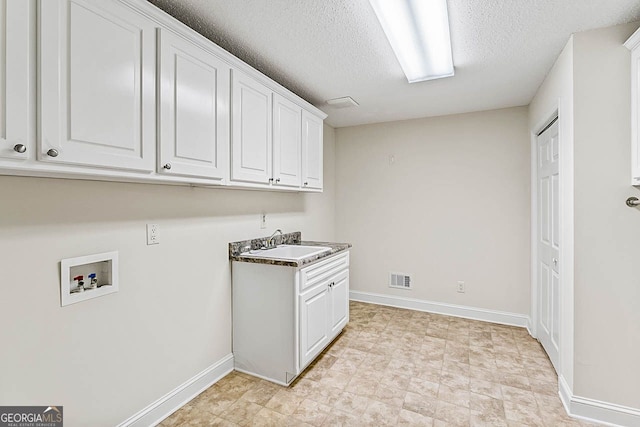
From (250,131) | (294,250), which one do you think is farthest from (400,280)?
(250,131)

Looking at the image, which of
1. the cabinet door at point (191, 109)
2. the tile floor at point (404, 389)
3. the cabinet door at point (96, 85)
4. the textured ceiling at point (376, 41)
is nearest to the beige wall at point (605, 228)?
the textured ceiling at point (376, 41)

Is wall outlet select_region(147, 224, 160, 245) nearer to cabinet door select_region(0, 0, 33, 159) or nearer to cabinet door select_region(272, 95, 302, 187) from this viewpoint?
cabinet door select_region(0, 0, 33, 159)

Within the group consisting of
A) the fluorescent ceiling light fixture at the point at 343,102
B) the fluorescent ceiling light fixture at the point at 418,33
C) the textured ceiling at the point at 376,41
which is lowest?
the fluorescent ceiling light fixture at the point at 418,33

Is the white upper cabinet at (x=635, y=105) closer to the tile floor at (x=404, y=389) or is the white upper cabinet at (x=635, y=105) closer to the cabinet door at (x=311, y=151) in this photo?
the tile floor at (x=404, y=389)

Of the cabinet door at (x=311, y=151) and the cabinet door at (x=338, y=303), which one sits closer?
the cabinet door at (x=338, y=303)

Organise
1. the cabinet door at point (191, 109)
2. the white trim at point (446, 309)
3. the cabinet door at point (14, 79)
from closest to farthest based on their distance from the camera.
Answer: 1. the cabinet door at point (14, 79)
2. the cabinet door at point (191, 109)
3. the white trim at point (446, 309)

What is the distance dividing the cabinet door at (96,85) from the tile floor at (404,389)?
1627 mm

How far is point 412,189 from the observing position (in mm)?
3924

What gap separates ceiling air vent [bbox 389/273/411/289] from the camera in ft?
13.0

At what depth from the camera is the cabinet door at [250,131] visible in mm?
2109

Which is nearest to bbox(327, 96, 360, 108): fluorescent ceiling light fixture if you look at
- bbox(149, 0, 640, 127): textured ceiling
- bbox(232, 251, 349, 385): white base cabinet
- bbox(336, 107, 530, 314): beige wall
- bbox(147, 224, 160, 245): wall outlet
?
bbox(149, 0, 640, 127): textured ceiling

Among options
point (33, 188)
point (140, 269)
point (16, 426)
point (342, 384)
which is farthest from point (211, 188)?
point (342, 384)

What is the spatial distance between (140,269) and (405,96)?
2762mm

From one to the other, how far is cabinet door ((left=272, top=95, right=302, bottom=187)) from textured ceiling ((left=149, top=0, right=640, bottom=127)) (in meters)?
0.27
